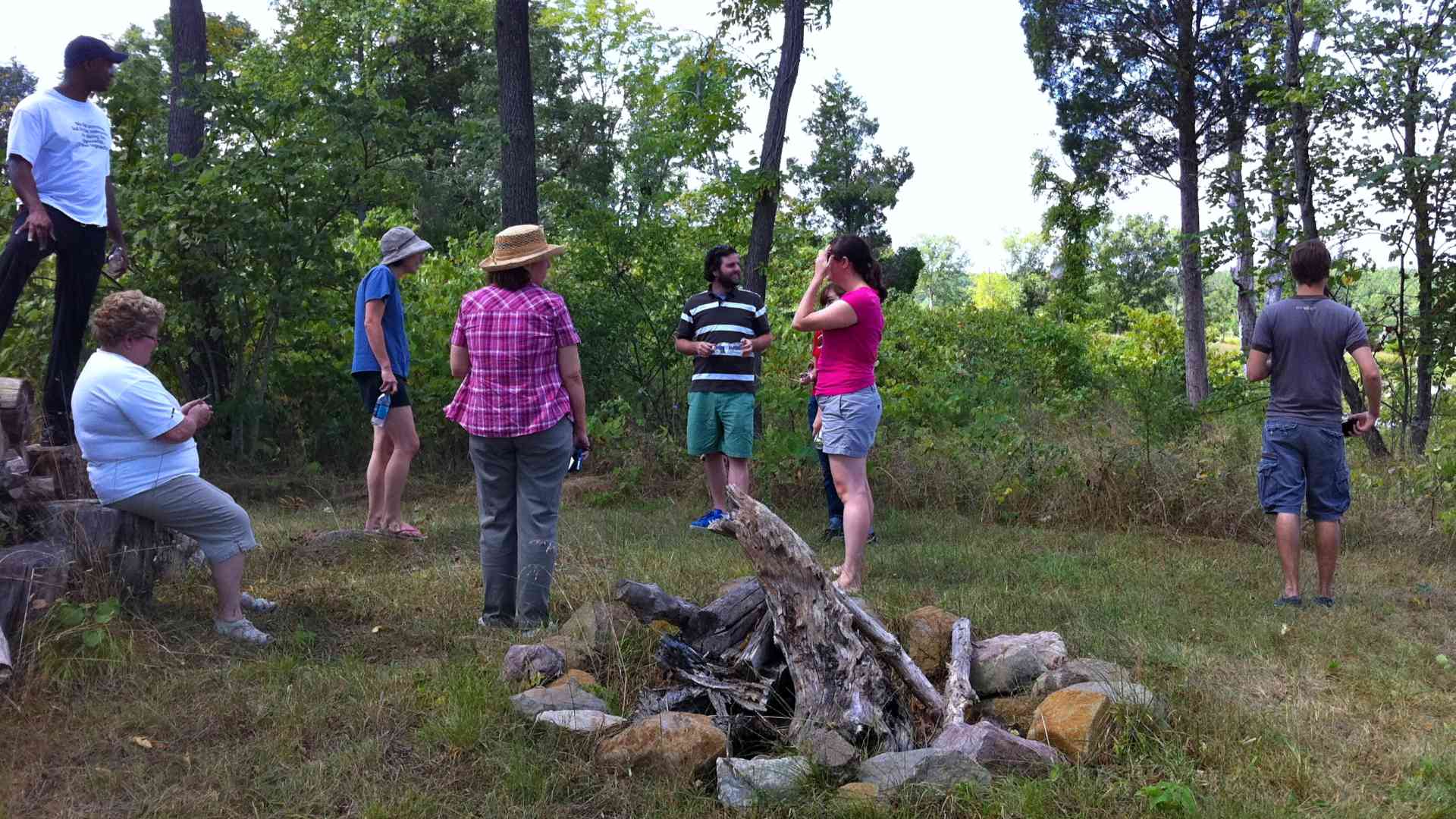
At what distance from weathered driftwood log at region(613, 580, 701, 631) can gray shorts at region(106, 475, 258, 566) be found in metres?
1.63

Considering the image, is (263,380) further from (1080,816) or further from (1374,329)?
(1374,329)

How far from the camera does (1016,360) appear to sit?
1858 cm

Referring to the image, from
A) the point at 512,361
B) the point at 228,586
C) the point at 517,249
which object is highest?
the point at 517,249

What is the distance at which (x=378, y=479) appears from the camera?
6.70 meters

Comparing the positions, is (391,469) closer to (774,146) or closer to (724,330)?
(724,330)

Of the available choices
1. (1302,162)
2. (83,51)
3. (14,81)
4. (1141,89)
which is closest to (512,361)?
(83,51)

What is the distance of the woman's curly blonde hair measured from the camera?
437 cm

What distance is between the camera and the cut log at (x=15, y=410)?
16.2 feet

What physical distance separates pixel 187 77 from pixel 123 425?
5.71 m

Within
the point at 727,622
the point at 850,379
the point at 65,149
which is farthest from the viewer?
the point at 65,149

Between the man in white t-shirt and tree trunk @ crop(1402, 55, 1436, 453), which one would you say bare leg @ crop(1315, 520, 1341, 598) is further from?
the man in white t-shirt

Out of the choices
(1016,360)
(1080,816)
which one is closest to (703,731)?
(1080,816)

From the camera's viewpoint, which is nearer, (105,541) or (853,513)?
(105,541)

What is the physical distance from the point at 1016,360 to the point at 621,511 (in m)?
12.0
